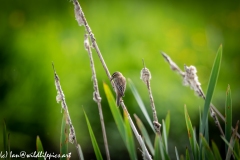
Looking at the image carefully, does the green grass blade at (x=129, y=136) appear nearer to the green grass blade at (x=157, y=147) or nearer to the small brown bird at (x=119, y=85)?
the green grass blade at (x=157, y=147)

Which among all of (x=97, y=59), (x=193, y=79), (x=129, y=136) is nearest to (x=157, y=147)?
(x=129, y=136)

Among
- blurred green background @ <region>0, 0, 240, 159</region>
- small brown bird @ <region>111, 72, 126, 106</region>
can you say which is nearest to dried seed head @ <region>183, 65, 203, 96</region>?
small brown bird @ <region>111, 72, 126, 106</region>

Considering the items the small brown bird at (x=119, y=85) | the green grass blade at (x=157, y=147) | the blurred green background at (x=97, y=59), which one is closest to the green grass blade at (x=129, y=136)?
the green grass blade at (x=157, y=147)

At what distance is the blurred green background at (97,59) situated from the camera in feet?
5.02

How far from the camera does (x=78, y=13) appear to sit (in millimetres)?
648

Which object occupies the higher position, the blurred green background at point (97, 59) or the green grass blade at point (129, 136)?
the blurred green background at point (97, 59)

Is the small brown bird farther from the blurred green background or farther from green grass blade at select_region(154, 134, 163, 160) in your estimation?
the blurred green background

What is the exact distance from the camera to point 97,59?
1595 mm

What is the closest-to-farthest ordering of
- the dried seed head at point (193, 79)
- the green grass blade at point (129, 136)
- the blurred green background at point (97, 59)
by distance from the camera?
the green grass blade at point (129, 136) → the dried seed head at point (193, 79) → the blurred green background at point (97, 59)

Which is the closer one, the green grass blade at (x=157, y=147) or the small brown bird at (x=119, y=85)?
the green grass blade at (x=157, y=147)

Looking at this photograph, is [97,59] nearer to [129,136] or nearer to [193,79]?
[193,79]

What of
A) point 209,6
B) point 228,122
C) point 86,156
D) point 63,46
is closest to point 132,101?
point 86,156

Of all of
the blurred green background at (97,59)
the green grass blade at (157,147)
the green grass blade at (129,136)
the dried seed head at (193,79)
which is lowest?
the green grass blade at (157,147)

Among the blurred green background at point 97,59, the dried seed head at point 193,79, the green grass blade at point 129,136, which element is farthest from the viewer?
the blurred green background at point 97,59
